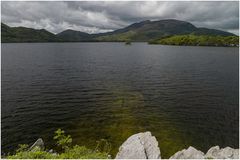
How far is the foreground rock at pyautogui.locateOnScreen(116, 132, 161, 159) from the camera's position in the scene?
22180 millimetres

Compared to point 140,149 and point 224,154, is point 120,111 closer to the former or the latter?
point 140,149

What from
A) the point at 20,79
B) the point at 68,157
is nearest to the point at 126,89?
the point at 20,79

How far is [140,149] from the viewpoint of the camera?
75.1 ft

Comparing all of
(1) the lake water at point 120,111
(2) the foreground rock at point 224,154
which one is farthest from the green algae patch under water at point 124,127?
(2) the foreground rock at point 224,154

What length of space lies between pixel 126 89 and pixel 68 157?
42643mm

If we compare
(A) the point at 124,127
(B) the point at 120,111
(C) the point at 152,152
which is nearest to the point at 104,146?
(A) the point at 124,127

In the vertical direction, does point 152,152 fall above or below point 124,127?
above

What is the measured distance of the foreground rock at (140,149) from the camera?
22180 millimetres

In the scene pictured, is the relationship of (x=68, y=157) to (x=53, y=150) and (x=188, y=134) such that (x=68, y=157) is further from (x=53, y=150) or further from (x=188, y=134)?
(x=188, y=134)

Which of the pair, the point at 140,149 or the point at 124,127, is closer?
the point at 140,149

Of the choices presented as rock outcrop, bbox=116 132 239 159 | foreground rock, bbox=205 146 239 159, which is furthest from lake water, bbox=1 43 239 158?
foreground rock, bbox=205 146 239 159

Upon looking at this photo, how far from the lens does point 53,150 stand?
29.1 metres

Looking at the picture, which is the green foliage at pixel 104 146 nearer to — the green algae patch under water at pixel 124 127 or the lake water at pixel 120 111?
the green algae patch under water at pixel 124 127

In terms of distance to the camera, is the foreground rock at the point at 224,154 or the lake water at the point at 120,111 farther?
the lake water at the point at 120,111
